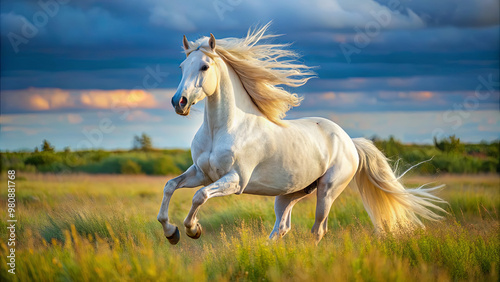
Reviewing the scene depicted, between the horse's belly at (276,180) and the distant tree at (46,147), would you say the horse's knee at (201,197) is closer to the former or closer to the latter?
the horse's belly at (276,180)

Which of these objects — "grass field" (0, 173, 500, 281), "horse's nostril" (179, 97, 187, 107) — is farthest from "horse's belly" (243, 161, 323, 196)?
"horse's nostril" (179, 97, 187, 107)

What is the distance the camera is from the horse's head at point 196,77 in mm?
5297

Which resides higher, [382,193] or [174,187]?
[174,187]

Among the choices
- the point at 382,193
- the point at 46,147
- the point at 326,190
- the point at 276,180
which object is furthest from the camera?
the point at 46,147

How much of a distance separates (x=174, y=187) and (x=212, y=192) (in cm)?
47

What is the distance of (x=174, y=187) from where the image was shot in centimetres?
572

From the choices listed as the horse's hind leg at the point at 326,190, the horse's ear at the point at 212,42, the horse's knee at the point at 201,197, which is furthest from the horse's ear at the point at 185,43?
the horse's hind leg at the point at 326,190

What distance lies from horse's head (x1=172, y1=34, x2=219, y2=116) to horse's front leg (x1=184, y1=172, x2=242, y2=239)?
0.78 m

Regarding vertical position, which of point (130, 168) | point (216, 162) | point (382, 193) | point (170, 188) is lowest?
point (382, 193)

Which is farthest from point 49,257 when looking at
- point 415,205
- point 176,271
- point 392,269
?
point 415,205

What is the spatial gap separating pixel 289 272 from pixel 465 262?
1.97 meters

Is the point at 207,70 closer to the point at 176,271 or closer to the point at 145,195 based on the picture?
the point at 176,271

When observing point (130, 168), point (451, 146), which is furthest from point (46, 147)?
point (451, 146)

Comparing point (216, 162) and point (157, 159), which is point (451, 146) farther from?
point (216, 162)
